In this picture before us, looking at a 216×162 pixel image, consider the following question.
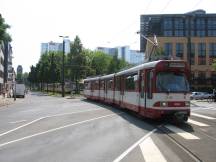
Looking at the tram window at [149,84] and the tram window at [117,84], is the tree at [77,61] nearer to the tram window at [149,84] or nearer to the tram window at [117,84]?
the tram window at [117,84]

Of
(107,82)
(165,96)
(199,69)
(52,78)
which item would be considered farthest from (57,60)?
(165,96)

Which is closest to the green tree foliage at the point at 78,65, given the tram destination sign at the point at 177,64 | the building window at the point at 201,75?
the building window at the point at 201,75

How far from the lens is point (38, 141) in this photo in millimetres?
15203

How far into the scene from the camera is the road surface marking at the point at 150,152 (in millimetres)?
11469

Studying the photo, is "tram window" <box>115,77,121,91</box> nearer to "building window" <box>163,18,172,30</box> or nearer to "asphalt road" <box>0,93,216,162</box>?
"asphalt road" <box>0,93,216,162</box>

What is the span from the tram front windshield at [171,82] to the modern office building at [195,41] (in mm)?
80952

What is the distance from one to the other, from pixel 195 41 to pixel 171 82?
312ft

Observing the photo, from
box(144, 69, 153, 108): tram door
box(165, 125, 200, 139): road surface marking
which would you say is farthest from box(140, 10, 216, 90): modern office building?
box(165, 125, 200, 139): road surface marking

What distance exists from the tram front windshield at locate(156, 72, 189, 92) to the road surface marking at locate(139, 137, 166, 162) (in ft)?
20.6

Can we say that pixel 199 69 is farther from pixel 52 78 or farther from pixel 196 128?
pixel 196 128

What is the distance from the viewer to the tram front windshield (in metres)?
21.2

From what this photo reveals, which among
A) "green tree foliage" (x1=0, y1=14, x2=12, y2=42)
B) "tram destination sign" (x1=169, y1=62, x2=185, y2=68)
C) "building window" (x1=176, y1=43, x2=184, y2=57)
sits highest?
"building window" (x1=176, y1=43, x2=184, y2=57)

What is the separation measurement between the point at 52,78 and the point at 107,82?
7934cm

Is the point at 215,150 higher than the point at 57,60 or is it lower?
lower
